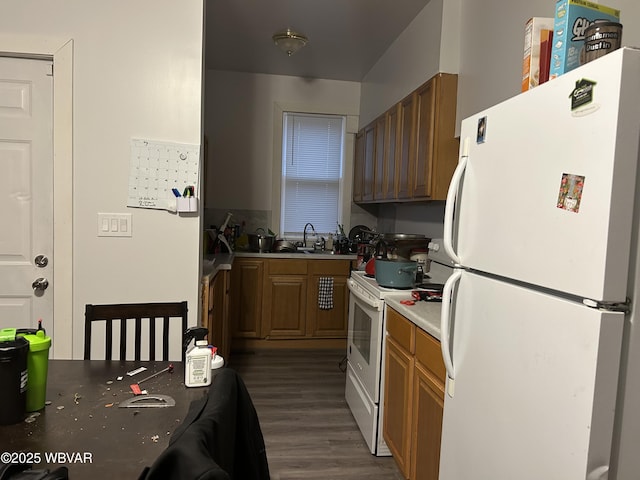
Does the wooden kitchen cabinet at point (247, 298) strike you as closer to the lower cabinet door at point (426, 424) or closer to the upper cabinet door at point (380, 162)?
the upper cabinet door at point (380, 162)

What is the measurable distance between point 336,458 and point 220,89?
12.3 feet

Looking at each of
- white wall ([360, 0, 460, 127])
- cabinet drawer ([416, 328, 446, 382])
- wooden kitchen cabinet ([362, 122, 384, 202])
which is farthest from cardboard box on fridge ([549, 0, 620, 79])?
wooden kitchen cabinet ([362, 122, 384, 202])

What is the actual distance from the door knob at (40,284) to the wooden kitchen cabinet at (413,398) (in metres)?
1.84

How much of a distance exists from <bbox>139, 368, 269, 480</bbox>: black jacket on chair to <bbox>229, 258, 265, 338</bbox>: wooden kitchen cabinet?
329 centimetres

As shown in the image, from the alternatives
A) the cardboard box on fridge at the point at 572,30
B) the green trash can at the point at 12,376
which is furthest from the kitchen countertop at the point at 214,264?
the cardboard box on fridge at the point at 572,30

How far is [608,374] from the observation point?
0.89 m

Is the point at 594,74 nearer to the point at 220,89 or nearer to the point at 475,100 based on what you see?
the point at 475,100

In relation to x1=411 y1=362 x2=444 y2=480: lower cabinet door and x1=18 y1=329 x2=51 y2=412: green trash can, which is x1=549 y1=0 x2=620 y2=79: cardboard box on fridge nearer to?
x1=411 y1=362 x2=444 y2=480: lower cabinet door

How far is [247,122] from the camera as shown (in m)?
4.80

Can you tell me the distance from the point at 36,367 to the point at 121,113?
5.27ft

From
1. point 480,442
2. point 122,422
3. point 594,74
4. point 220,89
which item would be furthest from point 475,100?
point 220,89

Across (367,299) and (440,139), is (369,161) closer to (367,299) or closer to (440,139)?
(440,139)

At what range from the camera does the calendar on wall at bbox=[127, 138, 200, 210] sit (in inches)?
94.2

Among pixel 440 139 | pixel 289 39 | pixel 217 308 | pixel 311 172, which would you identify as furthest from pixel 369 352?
pixel 311 172
